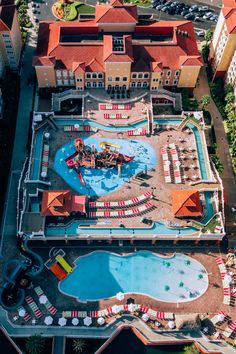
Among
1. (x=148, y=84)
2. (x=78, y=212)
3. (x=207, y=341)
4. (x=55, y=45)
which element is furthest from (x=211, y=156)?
(x=55, y=45)

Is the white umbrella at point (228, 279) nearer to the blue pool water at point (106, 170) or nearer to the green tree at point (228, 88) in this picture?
the blue pool water at point (106, 170)

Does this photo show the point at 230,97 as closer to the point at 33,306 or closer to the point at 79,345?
the point at 33,306

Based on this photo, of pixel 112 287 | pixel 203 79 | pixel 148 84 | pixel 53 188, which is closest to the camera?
pixel 112 287

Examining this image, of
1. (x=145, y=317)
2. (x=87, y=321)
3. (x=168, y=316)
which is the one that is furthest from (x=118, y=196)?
(x=168, y=316)

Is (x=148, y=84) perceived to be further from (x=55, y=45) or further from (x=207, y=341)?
(x=207, y=341)

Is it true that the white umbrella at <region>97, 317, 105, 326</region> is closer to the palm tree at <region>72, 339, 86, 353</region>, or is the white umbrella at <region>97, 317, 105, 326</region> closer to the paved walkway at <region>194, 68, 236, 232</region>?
the palm tree at <region>72, 339, 86, 353</region>

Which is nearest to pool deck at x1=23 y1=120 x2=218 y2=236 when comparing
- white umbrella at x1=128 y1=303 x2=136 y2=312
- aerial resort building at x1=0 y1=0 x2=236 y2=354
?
aerial resort building at x1=0 y1=0 x2=236 y2=354
